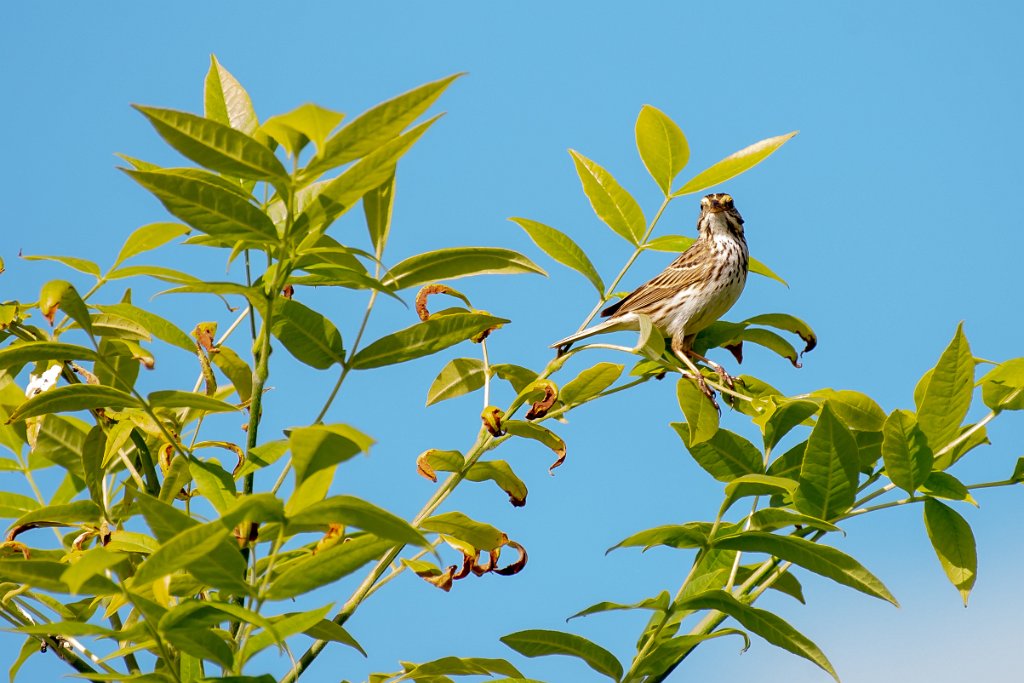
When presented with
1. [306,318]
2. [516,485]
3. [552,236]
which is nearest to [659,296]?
[552,236]

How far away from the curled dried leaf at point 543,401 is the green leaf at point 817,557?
19.0 inches

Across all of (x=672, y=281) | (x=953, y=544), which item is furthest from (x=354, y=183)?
(x=672, y=281)

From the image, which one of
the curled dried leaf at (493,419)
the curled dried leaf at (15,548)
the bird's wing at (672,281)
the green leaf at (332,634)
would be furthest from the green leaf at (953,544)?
the bird's wing at (672,281)

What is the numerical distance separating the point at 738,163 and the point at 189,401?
140 centimetres

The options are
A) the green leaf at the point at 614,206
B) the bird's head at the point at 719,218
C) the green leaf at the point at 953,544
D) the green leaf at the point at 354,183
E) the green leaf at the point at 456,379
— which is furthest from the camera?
the bird's head at the point at 719,218

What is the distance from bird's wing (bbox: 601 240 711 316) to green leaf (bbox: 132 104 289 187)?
3.13m

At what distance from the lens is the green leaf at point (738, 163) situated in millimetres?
2715

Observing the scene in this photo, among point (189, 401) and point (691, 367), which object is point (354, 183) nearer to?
point (189, 401)

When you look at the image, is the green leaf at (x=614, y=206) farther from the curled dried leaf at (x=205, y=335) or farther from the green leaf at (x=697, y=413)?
the curled dried leaf at (x=205, y=335)

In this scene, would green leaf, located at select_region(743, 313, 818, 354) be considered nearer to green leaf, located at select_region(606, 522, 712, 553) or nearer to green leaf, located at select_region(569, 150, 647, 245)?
green leaf, located at select_region(569, 150, 647, 245)

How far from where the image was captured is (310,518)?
5.91 feet

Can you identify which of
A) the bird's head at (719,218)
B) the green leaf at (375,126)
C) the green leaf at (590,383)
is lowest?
the green leaf at (590,383)

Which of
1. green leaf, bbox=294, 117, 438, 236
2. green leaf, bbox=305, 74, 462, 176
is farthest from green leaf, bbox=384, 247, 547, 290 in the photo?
green leaf, bbox=305, 74, 462, 176

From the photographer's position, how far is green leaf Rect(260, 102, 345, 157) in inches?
75.2
